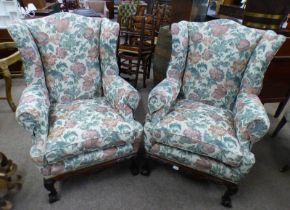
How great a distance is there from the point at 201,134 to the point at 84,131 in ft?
2.23

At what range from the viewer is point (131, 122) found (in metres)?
1.33

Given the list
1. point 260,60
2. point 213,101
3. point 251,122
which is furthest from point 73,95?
point 260,60

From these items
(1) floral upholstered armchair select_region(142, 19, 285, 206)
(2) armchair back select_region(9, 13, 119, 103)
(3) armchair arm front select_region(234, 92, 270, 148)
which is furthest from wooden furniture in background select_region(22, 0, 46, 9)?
(3) armchair arm front select_region(234, 92, 270, 148)

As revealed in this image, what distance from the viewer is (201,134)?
4.05 feet

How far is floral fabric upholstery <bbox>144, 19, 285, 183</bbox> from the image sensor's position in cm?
121

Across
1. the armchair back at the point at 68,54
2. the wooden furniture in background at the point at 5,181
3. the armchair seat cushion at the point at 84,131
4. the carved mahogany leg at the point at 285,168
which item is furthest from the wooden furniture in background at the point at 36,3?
the carved mahogany leg at the point at 285,168

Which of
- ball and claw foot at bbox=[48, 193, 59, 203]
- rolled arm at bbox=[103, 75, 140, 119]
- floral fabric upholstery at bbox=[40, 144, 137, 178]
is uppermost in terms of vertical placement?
rolled arm at bbox=[103, 75, 140, 119]

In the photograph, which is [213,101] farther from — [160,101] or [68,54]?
[68,54]

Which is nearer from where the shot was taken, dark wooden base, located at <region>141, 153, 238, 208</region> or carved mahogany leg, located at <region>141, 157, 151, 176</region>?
dark wooden base, located at <region>141, 153, 238, 208</region>

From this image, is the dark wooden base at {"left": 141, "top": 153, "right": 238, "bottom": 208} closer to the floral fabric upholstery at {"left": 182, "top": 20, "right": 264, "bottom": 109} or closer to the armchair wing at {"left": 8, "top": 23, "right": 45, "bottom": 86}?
the floral fabric upholstery at {"left": 182, "top": 20, "right": 264, "bottom": 109}

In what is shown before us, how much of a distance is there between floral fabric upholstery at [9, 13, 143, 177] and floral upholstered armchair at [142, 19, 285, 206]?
0.72 ft

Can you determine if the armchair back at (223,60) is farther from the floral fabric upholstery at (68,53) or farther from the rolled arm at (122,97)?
the floral fabric upholstery at (68,53)

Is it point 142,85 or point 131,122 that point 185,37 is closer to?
point 131,122

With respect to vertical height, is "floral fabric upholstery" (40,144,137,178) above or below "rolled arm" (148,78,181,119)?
below
